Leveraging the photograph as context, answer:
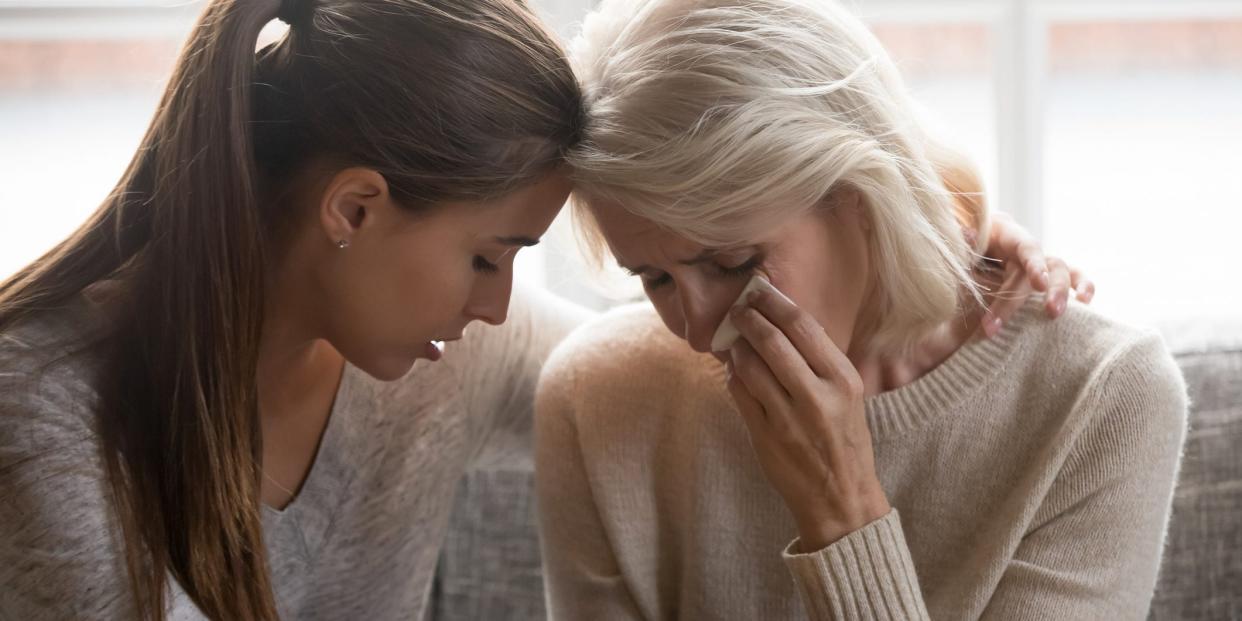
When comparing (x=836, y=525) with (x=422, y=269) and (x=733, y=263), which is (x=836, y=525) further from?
(x=422, y=269)

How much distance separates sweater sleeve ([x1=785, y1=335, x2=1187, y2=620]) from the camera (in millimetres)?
1415

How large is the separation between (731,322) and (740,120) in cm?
24

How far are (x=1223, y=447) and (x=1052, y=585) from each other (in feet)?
1.68

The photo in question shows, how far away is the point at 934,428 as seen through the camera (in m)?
1.53

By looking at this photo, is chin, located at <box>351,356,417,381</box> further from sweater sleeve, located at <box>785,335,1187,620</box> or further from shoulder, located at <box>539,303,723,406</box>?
sweater sleeve, located at <box>785,335,1187,620</box>

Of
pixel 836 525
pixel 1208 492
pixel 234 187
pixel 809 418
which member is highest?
pixel 234 187

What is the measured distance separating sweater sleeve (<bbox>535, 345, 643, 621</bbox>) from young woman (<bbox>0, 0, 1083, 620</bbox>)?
0.26 meters

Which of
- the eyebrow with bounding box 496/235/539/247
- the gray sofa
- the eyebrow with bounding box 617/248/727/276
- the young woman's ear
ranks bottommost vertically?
the gray sofa

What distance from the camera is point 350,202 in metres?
1.31

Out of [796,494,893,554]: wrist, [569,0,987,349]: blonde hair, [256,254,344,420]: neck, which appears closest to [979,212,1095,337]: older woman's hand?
[569,0,987,349]: blonde hair

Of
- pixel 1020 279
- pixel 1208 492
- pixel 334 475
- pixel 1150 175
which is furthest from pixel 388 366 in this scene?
pixel 1150 175

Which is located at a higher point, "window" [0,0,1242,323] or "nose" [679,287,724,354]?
"window" [0,0,1242,323]

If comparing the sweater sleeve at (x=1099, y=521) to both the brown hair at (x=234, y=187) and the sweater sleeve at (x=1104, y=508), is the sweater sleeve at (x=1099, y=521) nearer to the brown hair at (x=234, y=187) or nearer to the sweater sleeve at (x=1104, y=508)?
the sweater sleeve at (x=1104, y=508)

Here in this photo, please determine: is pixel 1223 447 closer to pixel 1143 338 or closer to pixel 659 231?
pixel 1143 338
